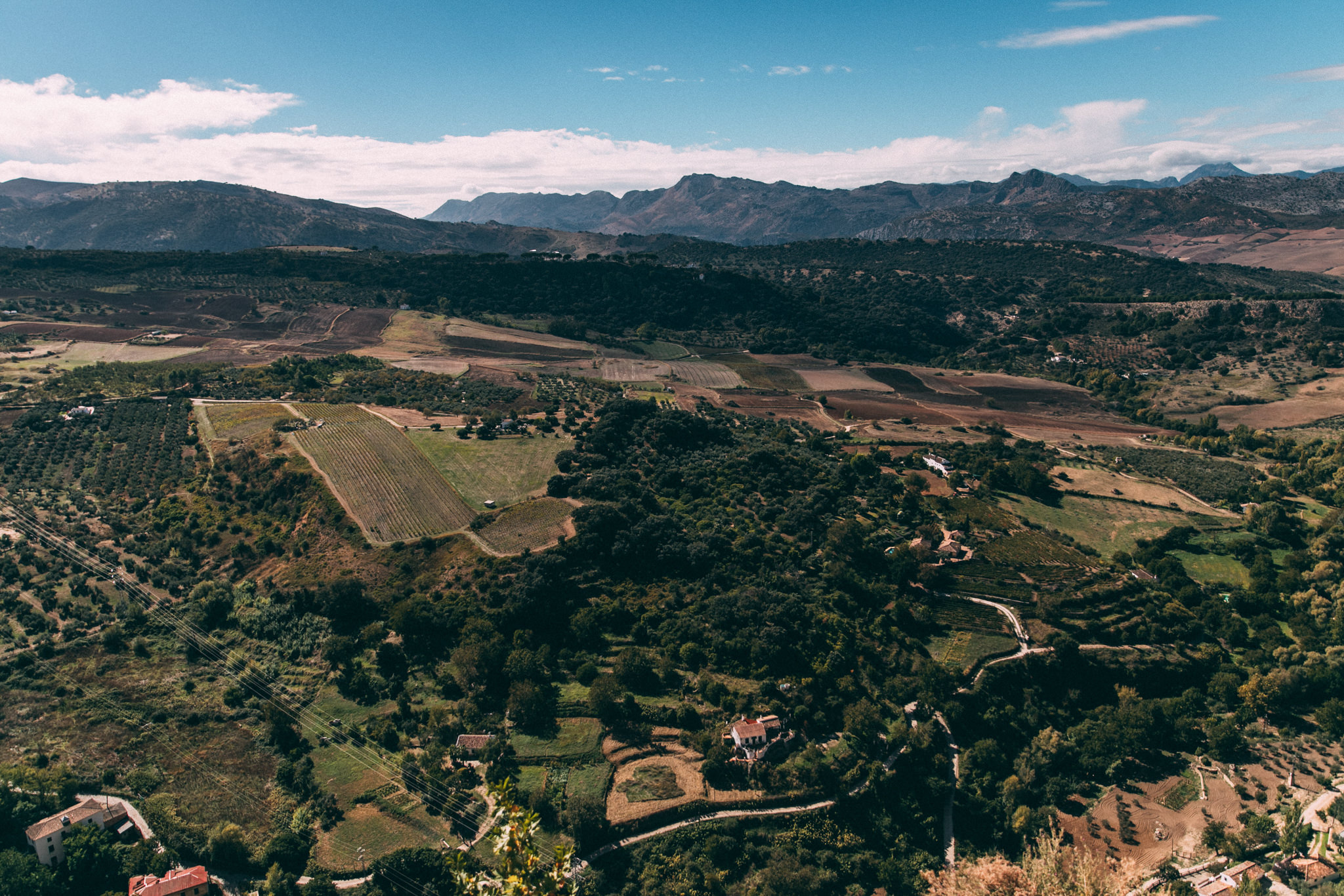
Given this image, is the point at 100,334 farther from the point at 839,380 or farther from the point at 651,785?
the point at 839,380

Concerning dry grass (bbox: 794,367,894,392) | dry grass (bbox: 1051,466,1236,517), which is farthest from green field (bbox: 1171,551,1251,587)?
dry grass (bbox: 794,367,894,392)

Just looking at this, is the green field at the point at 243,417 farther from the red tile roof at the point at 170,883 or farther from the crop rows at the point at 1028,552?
the crop rows at the point at 1028,552

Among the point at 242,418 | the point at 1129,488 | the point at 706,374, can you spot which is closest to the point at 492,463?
the point at 242,418

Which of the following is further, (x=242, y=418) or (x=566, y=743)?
(x=242, y=418)

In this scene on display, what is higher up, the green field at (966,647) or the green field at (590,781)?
the green field at (966,647)

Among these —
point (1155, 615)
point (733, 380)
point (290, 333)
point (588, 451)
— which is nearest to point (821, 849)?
point (1155, 615)

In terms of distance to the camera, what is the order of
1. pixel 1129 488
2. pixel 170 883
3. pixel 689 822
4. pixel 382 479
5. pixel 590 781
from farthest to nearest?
pixel 1129 488
pixel 382 479
pixel 590 781
pixel 689 822
pixel 170 883

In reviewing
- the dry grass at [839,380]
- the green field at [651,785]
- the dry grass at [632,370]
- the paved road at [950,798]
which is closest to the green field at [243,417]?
the dry grass at [632,370]

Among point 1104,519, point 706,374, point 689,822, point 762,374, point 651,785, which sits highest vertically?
point 706,374
